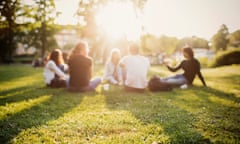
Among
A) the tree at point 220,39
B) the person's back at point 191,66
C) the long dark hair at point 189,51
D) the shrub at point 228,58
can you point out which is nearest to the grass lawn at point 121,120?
the person's back at point 191,66

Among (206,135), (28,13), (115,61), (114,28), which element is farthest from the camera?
(114,28)

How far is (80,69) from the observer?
33.3 feet

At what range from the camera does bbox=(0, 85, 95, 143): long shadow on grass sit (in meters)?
5.42

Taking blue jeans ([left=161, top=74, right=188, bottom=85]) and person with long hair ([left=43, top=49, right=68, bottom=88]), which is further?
blue jeans ([left=161, top=74, right=188, bottom=85])

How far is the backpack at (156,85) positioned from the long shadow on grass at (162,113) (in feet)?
3.23

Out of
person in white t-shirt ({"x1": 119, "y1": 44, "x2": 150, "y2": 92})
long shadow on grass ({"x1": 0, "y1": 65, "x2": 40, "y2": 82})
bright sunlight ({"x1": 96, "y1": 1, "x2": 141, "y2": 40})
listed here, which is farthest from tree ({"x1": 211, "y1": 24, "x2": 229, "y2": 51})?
person in white t-shirt ({"x1": 119, "y1": 44, "x2": 150, "y2": 92})

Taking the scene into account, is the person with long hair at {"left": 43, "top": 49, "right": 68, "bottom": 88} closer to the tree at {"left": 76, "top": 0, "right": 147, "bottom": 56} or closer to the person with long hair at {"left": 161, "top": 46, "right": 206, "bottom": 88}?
the person with long hair at {"left": 161, "top": 46, "right": 206, "bottom": 88}

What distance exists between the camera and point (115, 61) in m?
13.6

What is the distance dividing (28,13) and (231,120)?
29.9 meters

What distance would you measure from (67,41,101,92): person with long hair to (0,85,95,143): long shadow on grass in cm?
86

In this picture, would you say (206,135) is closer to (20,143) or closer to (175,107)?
(175,107)

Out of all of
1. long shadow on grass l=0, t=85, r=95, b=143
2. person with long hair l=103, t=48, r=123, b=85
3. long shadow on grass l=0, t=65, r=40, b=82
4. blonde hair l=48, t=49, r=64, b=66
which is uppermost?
blonde hair l=48, t=49, r=64, b=66

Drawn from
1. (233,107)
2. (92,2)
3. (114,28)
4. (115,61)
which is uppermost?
(92,2)

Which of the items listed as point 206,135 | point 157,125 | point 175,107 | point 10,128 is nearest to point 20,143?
point 10,128
